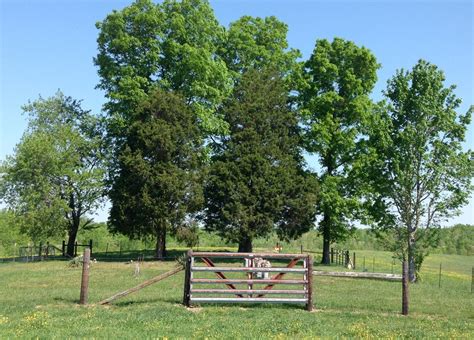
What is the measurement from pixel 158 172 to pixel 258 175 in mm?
8591

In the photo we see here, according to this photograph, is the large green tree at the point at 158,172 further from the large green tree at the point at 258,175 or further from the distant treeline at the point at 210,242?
the distant treeline at the point at 210,242

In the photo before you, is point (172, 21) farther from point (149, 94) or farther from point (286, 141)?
point (286, 141)

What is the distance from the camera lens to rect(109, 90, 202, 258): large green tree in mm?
41469

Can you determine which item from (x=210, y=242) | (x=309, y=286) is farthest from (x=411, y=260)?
(x=210, y=242)

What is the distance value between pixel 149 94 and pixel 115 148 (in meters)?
7.13

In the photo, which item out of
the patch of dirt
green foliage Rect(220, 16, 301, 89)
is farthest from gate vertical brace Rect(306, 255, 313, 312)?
green foliage Rect(220, 16, 301, 89)

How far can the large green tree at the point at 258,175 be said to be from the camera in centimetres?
4256

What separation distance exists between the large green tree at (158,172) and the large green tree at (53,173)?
238 inches

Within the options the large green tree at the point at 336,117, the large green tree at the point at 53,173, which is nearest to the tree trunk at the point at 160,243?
the large green tree at the point at 53,173

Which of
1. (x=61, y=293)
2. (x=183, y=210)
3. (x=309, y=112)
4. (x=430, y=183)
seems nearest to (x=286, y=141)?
(x=309, y=112)

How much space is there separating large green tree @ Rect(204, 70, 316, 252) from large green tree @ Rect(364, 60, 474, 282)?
30.1ft

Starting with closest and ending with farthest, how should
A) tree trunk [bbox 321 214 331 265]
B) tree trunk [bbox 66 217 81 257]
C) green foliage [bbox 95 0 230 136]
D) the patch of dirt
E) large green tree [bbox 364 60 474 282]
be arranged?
the patch of dirt < large green tree [bbox 364 60 474 282] < green foliage [bbox 95 0 230 136] < tree trunk [bbox 321 214 331 265] < tree trunk [bbox 66 217 81 257]

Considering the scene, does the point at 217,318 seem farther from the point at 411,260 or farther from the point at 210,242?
the point at 210,242

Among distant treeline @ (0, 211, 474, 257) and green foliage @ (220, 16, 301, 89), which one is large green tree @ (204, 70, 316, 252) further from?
distant treeline @ (0, 211, 474, 257)
